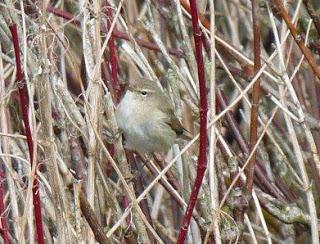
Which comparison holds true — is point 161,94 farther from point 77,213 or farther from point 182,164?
point 77,213

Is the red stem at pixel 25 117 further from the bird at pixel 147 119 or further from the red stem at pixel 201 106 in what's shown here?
the bird at pixel 147 119

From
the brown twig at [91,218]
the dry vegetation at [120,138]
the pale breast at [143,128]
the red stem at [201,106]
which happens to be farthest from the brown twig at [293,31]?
the pale breast at [143,128]

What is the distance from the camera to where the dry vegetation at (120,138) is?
2.18m

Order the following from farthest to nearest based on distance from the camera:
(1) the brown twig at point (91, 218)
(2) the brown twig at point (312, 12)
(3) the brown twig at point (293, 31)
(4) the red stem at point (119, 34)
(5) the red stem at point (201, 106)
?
(4) the red stem at point (119, 34), (2) the brown twig at point (312, 12), (3) the brown twig at point (293, 31), (1) the brown twig at point (91, 218), (5) the red stem at point (201, 106)

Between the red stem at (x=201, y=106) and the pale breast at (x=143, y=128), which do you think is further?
the pale breast at (x=143, y=128)

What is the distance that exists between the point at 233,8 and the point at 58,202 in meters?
2.82

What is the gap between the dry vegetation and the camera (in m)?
2.18

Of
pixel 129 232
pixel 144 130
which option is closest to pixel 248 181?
pixel 129 232

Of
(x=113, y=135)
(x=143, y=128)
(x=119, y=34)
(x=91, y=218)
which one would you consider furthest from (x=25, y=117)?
(x=143, y=128)

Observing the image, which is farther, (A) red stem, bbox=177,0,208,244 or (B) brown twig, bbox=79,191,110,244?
(B) brown twig, bbox=79,191,110,244

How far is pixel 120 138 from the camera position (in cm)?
292

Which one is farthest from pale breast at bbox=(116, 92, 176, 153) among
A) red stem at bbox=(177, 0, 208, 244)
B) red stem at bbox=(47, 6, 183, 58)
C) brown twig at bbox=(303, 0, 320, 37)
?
red stem at bbox=(177, 0, 208, 244)

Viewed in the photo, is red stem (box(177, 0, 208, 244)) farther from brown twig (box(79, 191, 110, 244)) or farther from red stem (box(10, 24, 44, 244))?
red stem (box(10, 24, 44, 244))

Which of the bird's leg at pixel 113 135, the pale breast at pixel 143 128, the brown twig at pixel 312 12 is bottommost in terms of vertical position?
the pale breast at pixel 143 128
